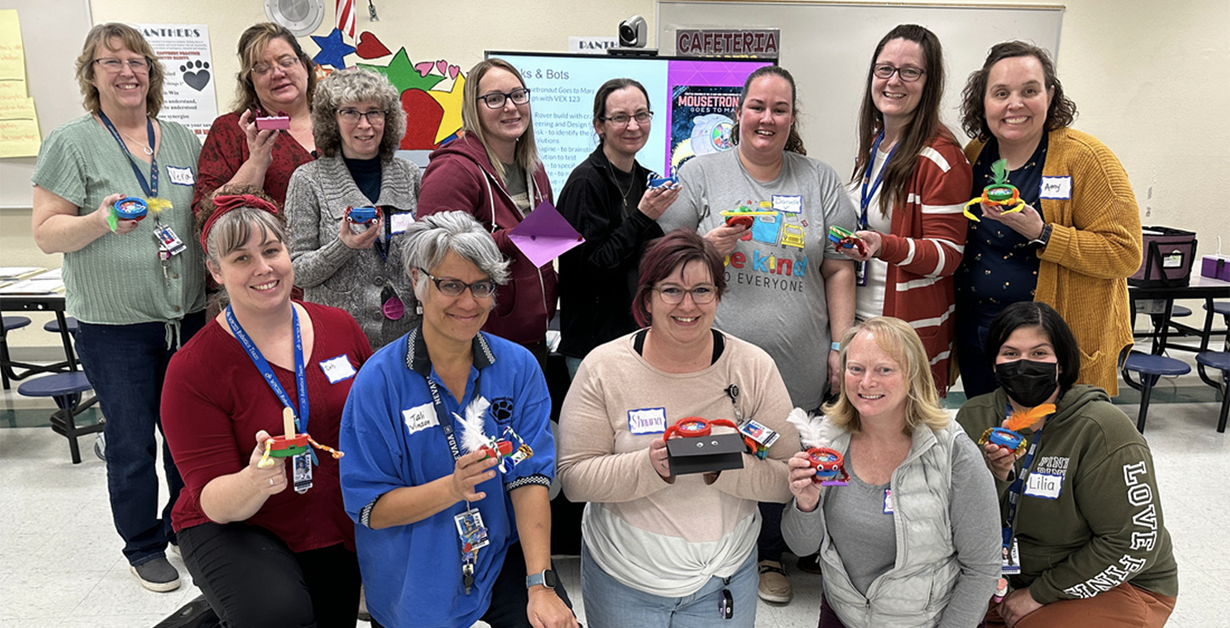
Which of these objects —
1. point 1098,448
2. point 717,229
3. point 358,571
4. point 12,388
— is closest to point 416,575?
point 358,571

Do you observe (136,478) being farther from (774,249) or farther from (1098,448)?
(1098,448)

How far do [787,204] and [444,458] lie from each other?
136 centimetres

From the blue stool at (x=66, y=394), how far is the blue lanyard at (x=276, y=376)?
2.74m

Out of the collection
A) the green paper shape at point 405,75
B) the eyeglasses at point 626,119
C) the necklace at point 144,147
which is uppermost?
the green paper shape at point 405,75

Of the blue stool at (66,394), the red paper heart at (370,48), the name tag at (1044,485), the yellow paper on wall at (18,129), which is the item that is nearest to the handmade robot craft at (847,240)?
the name tag at (1044,485)

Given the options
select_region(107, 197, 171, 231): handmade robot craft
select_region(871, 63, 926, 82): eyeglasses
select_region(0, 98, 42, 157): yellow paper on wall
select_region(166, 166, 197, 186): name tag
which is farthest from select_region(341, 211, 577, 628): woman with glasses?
select_region(0, 98, 42, 157): yellow paper on wall

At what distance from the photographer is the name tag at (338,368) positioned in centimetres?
203

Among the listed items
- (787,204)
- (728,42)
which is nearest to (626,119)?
(787,204)

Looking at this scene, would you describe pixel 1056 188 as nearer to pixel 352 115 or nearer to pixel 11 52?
pixel 352 115

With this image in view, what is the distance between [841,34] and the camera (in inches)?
223

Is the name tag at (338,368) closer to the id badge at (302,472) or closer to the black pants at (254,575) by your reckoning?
the id badge at (302,472)

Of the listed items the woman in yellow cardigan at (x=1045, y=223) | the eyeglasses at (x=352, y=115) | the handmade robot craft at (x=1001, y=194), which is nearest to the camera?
the handmade robot craft at (x=1001, y=194)

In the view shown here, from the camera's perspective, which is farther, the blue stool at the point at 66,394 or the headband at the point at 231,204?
the blue stool at the point at 66,394

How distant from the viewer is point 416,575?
182 centimetres
